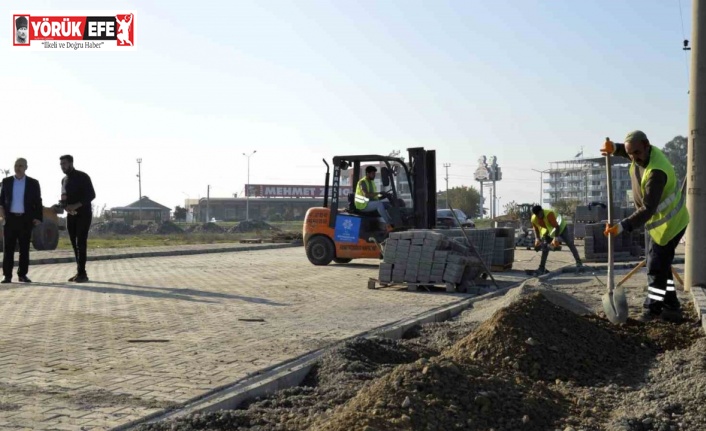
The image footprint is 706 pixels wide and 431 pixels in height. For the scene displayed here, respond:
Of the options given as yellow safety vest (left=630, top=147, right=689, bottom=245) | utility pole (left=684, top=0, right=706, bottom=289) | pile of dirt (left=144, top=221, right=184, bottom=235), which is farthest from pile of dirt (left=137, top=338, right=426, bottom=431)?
pile of dirt (left=144, top=221, right=184, bottom=235)

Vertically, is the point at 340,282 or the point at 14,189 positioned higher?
the point at 14,189

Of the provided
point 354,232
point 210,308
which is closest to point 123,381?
point 210,308

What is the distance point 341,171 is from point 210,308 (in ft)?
29.8

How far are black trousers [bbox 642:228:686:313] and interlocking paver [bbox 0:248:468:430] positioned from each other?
109 inches

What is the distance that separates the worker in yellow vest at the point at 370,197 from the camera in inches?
705

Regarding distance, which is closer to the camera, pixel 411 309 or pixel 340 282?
pixel 411 309

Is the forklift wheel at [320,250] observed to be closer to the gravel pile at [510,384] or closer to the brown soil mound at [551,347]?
the gravel pile at [510,384]

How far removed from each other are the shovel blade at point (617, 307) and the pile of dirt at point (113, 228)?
61.0 meters

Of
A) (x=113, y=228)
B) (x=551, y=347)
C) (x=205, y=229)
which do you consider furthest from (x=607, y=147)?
(x=205, y=229)

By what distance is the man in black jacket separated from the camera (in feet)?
44.1

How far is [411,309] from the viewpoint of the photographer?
10516 millimetres

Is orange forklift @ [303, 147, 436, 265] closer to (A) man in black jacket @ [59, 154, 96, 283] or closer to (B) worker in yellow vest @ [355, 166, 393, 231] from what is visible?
(B) worker in yellow vest @ [355, 166, 393, 231]

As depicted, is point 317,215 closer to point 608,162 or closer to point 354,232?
point 354,232

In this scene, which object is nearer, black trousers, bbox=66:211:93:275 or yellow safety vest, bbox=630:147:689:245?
yellow safety vest, bbox=630:147:689:245
